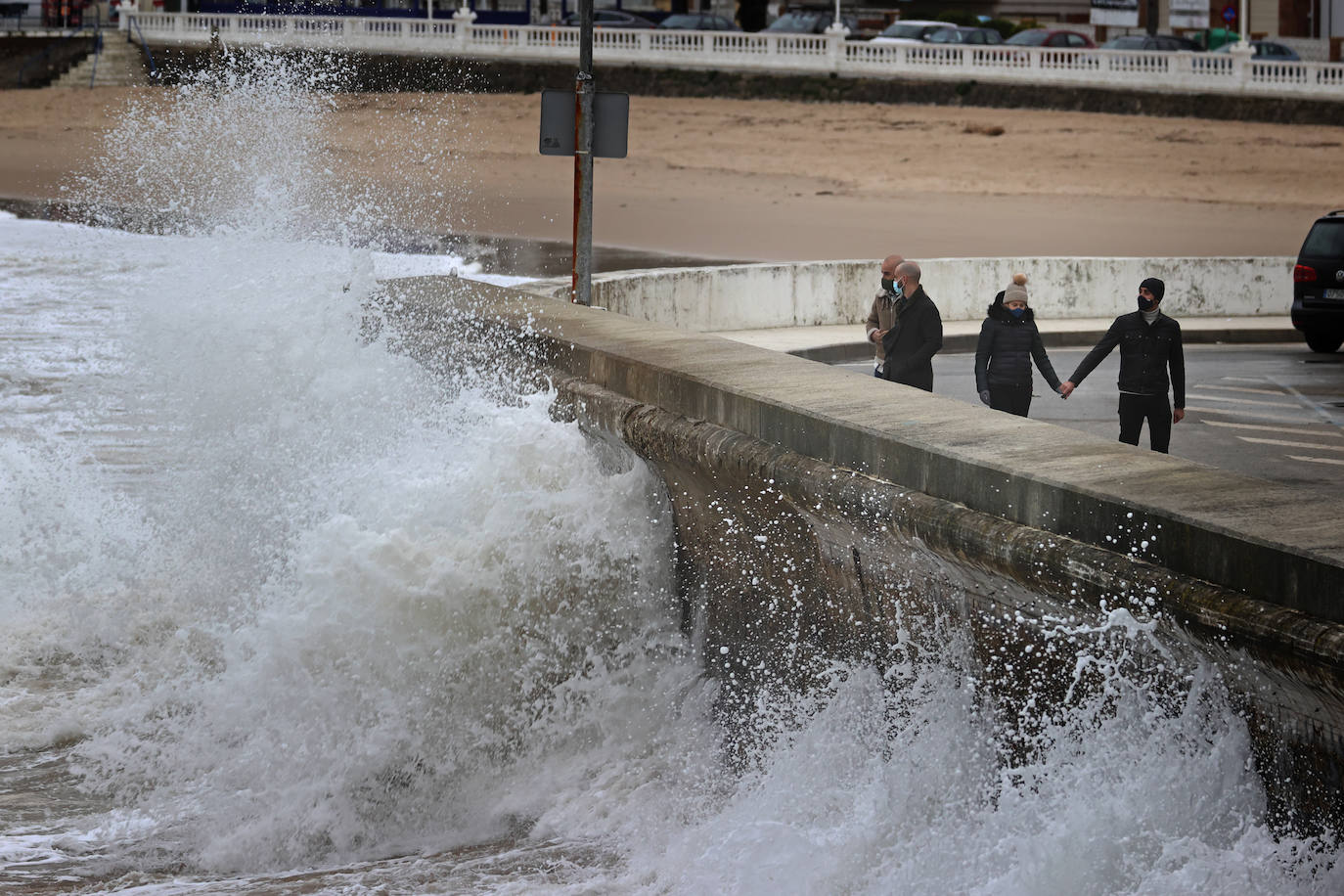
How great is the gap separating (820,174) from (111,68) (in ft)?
77.0

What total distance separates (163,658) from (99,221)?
898 inches

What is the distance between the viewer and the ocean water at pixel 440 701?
468 centimetres

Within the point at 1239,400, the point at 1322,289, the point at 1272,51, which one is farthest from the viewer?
the point at 1272,51

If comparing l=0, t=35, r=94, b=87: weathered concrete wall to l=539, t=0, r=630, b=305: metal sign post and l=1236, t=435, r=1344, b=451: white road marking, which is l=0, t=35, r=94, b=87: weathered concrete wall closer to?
l=539, t=0, r=630, b=305: metal sign post

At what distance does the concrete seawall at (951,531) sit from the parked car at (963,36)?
41322mm

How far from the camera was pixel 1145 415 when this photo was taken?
10.5 m

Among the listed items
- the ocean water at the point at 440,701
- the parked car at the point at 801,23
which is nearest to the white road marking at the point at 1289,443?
the ocean water at the point at 440,701

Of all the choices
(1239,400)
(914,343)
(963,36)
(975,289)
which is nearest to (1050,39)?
(963,36)

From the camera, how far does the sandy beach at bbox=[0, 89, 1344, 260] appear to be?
101 feet

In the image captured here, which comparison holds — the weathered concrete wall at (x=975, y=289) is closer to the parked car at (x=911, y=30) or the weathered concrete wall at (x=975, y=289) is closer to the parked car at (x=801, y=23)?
the parked car at (x=911, y=30)

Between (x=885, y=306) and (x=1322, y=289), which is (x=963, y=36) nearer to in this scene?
(x=1322, y=289)

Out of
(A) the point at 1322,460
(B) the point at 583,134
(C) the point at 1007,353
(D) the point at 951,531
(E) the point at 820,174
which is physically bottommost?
(A) the point at 1322,460

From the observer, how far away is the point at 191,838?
20.0ft

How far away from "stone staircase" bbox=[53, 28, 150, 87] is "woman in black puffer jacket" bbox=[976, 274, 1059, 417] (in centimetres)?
4336
